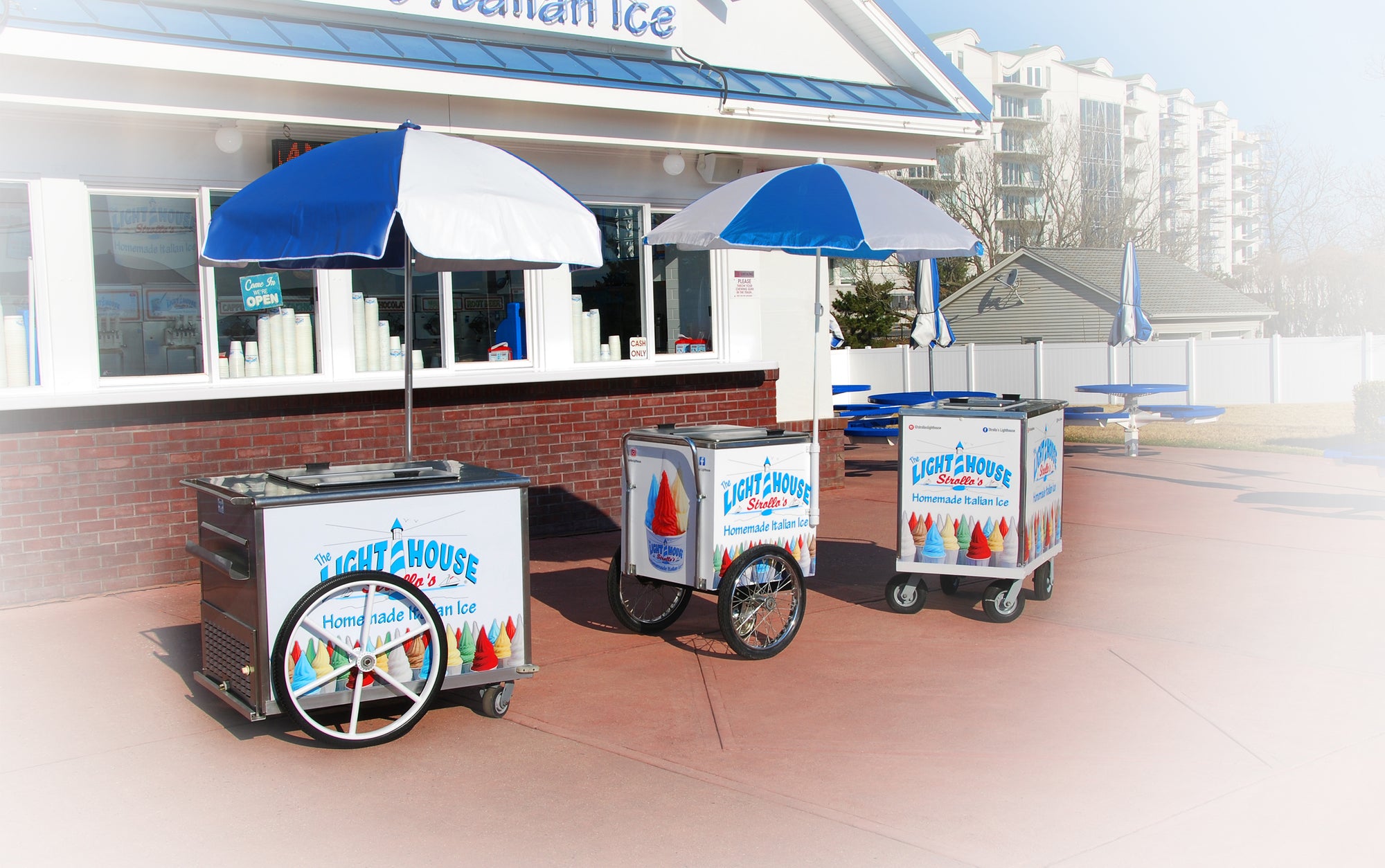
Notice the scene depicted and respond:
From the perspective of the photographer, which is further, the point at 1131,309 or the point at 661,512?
the point at 1131,309

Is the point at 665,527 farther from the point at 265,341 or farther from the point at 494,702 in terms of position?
the point at 265,341

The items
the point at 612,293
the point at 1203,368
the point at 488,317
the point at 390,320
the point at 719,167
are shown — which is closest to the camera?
the point at 390,320

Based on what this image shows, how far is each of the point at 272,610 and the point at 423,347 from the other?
506 centimetres

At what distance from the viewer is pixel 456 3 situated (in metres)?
9.68

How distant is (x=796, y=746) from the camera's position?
16.8 feet

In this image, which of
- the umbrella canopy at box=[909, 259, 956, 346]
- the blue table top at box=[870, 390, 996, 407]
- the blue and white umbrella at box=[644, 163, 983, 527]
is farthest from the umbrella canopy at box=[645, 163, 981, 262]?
the umbrella canopy at box=[909, 259, 956, 346]

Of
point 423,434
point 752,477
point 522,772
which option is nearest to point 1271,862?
point 522,772

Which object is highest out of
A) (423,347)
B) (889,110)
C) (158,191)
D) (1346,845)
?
(889,110)

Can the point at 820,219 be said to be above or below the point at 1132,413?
above

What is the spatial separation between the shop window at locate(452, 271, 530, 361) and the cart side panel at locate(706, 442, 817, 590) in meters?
4.12

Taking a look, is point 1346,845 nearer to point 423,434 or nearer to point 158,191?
point 423,434

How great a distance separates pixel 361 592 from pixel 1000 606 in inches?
158

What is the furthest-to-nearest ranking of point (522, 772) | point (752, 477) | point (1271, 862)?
point (752, 477) < point (522, 772) < point (1271, 862)

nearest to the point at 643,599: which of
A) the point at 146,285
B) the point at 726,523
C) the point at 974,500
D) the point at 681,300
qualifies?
the point at 726,523
